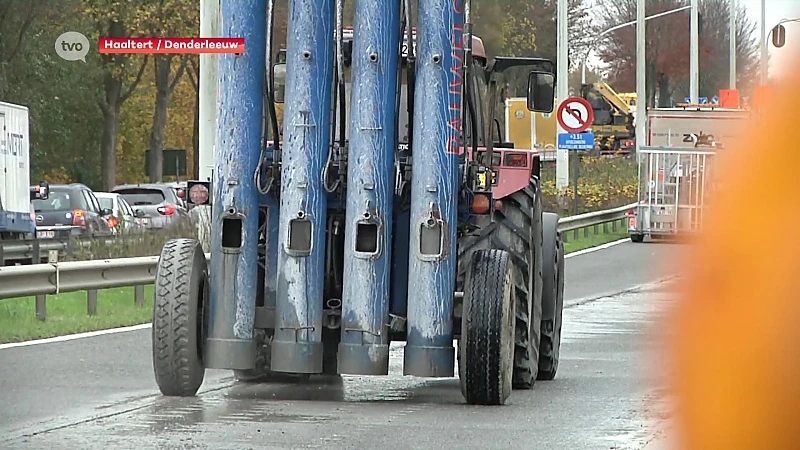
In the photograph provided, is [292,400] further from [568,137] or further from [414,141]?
[568,137]

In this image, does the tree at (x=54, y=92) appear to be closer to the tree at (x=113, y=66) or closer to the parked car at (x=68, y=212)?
the tree at (x=113, y=66)

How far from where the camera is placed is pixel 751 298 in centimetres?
373

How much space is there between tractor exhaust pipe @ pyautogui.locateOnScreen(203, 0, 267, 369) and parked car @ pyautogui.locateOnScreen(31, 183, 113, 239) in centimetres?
1935

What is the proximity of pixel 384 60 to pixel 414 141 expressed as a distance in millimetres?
485

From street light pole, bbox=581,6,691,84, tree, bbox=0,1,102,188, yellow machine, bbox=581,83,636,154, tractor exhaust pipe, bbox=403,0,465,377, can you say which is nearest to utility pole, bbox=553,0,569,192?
street light pole, bbox=581,6,691,84

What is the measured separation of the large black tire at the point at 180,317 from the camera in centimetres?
1016

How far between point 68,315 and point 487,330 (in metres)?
8.22

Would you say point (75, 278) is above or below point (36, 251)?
below

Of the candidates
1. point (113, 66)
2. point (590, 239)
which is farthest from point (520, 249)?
point (590, 239)

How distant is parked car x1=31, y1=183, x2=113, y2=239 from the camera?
30.4 meters

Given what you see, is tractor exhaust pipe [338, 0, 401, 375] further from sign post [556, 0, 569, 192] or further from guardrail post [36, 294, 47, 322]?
sign post [556, 0, 569, 192]

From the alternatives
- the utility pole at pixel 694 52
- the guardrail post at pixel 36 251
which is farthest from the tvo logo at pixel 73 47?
the utility pole at pixel 694 52

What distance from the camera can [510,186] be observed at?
37.4ft

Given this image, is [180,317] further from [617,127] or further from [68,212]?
[617,127]
